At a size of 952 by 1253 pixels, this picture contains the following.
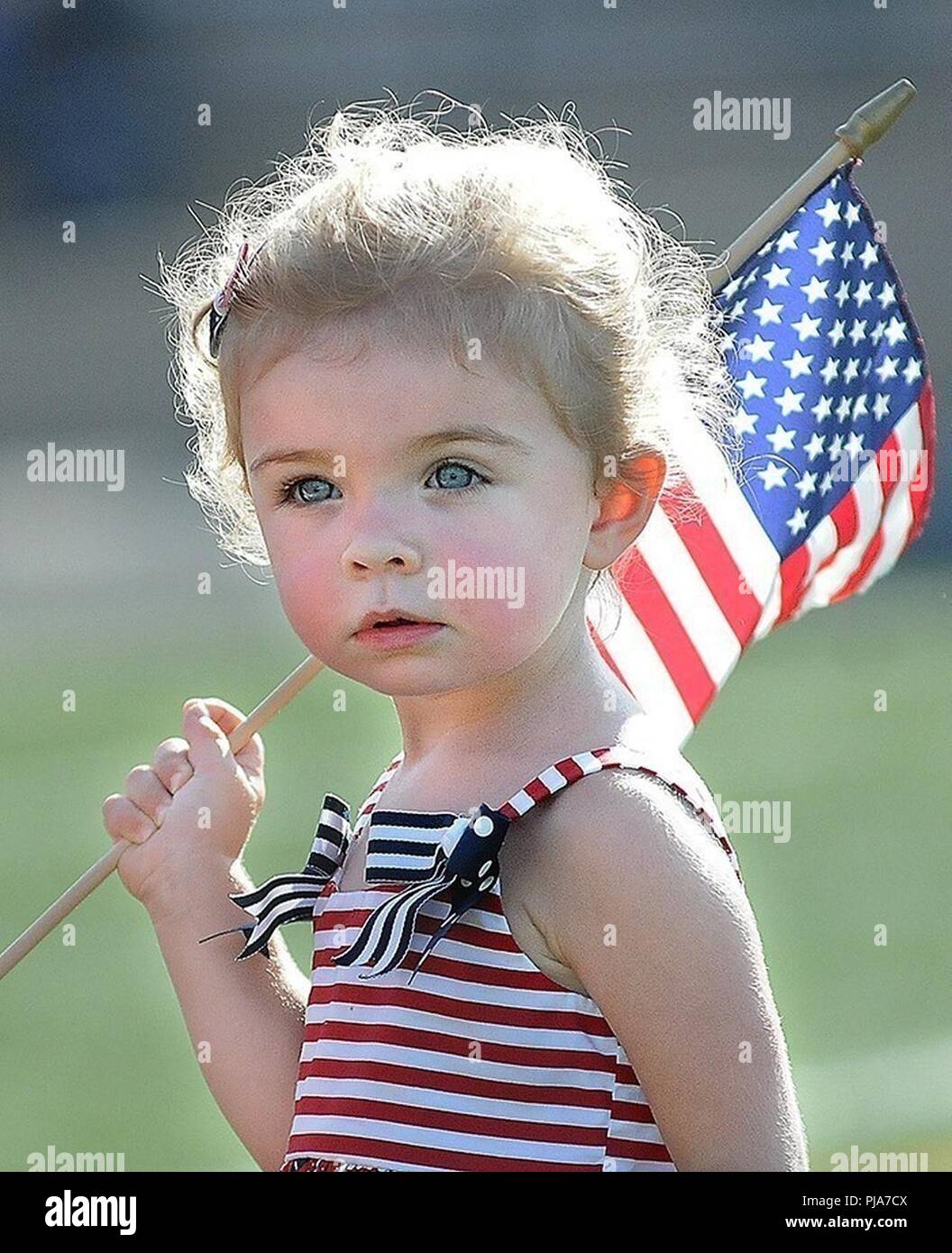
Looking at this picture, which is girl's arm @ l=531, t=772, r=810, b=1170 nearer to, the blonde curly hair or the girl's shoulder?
the girl's shoulder

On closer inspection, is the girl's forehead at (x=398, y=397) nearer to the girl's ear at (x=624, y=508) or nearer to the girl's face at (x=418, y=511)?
the girl's face at (x=418, y=511)

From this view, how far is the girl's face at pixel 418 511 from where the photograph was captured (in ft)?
4.73

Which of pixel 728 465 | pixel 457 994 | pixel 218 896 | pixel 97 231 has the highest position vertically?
pixel 97 231

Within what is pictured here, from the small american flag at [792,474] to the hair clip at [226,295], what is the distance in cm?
65

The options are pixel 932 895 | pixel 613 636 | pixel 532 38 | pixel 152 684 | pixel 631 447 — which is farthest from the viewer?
pixel 532 38

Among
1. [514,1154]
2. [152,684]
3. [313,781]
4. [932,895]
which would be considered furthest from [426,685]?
[152,684]

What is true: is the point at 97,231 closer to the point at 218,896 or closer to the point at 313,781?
the point at 313,781

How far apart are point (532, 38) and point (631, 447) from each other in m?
15.9

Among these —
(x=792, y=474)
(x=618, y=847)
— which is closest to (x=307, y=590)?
(x=618, y=847)

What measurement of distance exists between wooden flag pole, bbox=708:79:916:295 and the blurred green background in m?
1.57

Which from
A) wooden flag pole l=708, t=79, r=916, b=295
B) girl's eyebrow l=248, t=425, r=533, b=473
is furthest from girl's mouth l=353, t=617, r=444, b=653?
wooden flag pole l=708, t=79, r=916, b=295

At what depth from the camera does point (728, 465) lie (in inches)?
90.6

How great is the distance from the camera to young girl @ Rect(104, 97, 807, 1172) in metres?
1.39

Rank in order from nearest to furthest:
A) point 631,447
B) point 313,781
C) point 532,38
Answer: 1. point 631,447
2. point 313,781
3. point 532,38
